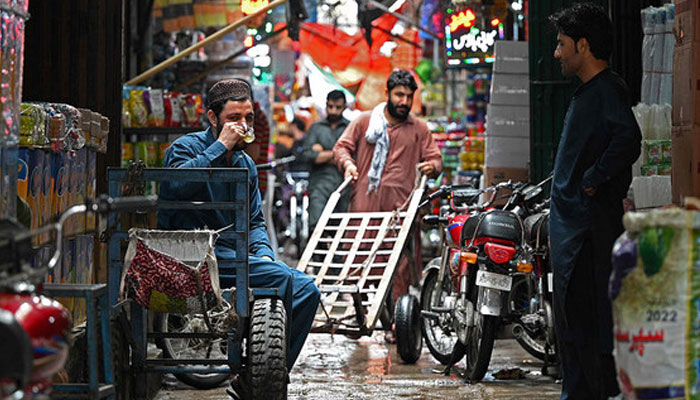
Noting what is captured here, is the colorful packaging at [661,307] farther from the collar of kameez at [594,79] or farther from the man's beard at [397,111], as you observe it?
the man's beard at [397,111]

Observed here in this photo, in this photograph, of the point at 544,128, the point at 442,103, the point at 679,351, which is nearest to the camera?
the point at 679,351

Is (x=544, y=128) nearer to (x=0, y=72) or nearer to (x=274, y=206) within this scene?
(x=0, y=72)

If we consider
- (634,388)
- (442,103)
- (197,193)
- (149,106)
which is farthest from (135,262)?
(442,103)

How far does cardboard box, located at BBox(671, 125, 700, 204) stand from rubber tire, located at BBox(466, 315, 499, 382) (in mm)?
2005

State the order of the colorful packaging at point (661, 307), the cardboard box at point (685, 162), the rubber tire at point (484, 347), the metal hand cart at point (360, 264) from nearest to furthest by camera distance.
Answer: the colorful packaging at point (661, 307) < the cardboard box at point (685, 162) < the rubber tire at point (484, 347) < the metal hand cart at point (360, 264)

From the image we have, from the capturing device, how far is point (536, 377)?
27.1 feet

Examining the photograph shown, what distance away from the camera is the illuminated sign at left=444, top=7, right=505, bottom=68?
1332cm

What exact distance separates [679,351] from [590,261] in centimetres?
194

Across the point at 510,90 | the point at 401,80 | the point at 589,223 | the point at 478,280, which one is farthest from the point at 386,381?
the point at 510,90

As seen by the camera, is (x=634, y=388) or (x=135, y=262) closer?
(x=634, y=388)

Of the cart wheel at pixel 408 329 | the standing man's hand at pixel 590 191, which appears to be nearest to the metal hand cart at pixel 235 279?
the standing man's hand at pixel 590 191

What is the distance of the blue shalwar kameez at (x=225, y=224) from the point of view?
6.32 meters

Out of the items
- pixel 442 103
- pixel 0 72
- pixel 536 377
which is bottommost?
pixel 536 377

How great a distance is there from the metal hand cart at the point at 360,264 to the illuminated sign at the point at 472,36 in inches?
142
